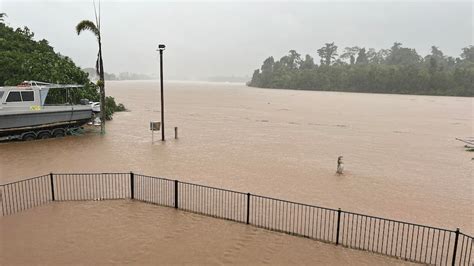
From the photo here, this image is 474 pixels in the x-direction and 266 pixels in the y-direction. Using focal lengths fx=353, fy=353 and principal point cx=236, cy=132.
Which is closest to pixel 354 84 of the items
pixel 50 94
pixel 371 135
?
pixel 371 135

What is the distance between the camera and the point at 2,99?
19.5m

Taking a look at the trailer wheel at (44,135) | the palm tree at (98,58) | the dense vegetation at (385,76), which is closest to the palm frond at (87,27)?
the palm tree at (98,58)

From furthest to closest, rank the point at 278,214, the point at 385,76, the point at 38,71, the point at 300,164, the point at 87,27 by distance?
1. the point at 385,76
2. the point at 38,71
3. the point at 87,27
4. the point at 300,164
5. the point at 278,214

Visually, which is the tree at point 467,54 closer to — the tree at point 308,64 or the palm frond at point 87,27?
the tree at point 308,64

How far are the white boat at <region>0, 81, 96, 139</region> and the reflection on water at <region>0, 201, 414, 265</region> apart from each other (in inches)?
500

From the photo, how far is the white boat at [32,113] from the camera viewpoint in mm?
19688

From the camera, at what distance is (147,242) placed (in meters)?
8.20

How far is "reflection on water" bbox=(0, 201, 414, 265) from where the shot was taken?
7484 millimetres

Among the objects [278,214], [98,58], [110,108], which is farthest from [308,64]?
[278,214]

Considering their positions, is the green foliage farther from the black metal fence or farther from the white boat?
the black metal fence

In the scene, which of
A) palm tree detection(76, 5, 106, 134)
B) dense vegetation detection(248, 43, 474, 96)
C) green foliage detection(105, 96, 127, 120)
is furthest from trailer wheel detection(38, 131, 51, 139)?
dense vegetation detection(248, 43, 474, 96)

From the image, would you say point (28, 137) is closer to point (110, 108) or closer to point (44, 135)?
point (44, 135)

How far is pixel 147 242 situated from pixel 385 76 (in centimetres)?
12158

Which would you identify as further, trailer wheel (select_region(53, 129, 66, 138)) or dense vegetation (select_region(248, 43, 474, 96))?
dense vegetation (select_region(248, 43, 474, 96))
